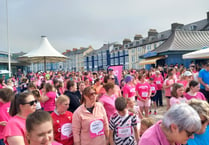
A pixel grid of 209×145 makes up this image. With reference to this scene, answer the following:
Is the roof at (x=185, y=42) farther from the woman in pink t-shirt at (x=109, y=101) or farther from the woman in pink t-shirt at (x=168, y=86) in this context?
the woman in pink t-shirt at (x=109, y=101)

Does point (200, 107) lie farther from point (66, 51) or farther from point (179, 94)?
point (66, 51)

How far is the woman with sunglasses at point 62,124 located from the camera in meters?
2.93

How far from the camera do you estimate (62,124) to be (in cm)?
295

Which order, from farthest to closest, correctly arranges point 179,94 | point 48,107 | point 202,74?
point 202,74 < point 48,107 < point 179,94

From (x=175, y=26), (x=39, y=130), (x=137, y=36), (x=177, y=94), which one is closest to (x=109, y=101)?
(x=177, y=94)

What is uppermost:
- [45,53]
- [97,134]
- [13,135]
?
[45,53]

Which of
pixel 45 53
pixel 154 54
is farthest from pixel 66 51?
pixel 45 53

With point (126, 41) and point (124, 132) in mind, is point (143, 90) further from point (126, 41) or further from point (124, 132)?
point (126, 41)

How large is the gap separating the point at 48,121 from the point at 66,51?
292 feet

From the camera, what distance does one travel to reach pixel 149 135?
1.58m

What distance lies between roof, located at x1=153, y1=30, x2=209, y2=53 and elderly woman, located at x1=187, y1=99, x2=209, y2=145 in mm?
20618

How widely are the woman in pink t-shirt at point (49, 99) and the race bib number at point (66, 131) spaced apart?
1.72 m

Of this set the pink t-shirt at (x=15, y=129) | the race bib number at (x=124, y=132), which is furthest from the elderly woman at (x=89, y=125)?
the pink t-shirt at (x=15, y=129)

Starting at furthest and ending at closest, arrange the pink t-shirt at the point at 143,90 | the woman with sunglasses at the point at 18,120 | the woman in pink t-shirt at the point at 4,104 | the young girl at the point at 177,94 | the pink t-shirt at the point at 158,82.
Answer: the pink t-shirt at the point at 158,82
the pink t-shirt at the point at 143,90
the young girl at the point at 177,94
the woman in pink t-shirt at the point at 4,104
the woman with sunglasses at the point at 18,120
